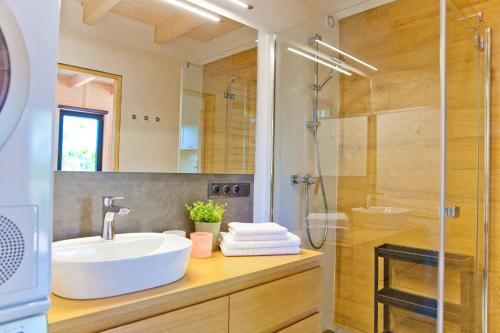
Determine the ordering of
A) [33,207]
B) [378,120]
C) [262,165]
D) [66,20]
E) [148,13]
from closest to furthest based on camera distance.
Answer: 1. [33,207]
2. [66,20]
3. [148,13]
4. [262,165]
5. [378,120]

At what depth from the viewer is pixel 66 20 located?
1297 millimetres

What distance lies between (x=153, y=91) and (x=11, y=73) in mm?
859

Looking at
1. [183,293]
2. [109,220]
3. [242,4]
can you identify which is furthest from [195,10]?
[183,293]

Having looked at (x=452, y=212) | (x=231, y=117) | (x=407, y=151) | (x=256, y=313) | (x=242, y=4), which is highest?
(x=242, y=4)

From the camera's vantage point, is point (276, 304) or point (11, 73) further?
point (276, 304)

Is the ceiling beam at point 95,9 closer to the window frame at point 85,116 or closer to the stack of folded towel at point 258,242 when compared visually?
the window frame at point 85,116

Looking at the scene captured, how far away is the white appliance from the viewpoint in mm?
693

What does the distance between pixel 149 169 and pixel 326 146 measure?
1203 millimetres

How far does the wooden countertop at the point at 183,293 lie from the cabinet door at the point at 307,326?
0.22 meters

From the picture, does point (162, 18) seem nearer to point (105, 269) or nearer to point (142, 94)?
point (142, 94)

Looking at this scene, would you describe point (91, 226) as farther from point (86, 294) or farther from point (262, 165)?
point (262, 165)

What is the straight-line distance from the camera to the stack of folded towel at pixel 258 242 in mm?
1499

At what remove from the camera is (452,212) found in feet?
5.68

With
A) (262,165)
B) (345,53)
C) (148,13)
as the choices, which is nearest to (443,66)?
(345,53)
